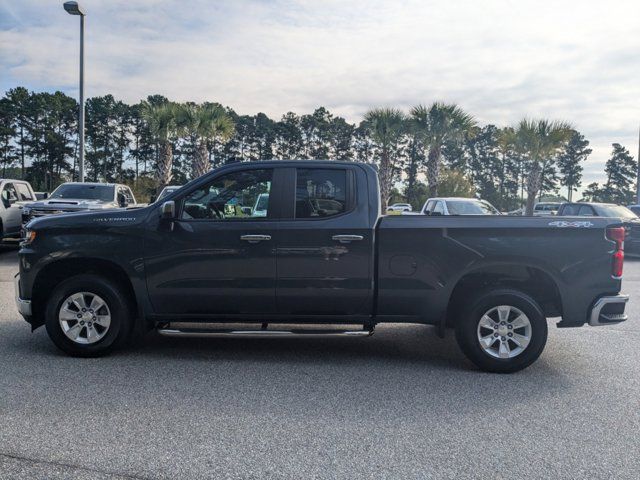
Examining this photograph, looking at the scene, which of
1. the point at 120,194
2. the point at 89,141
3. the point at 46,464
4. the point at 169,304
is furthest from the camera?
the point at 89,141

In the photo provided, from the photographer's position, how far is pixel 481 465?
135 inches

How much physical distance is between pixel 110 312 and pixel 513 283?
4.13m

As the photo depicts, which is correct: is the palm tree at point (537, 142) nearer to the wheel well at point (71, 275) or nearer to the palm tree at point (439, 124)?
the palm tree at point (439, 124)


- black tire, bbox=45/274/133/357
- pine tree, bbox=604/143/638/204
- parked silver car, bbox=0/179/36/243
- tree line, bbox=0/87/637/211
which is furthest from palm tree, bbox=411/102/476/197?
pine tree, bbox=604/143/638/204

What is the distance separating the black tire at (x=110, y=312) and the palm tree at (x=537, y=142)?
83.3 feet

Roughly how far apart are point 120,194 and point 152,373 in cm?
1122

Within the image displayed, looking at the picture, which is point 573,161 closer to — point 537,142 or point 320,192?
point 537,142

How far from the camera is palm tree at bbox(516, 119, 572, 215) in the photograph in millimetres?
28000

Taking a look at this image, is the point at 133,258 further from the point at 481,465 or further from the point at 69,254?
the point at 481,465

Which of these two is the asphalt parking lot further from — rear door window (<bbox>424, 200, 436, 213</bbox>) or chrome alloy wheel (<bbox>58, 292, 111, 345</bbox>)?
rear door window (<bbox>424, 200, 436, 213</bbox>)

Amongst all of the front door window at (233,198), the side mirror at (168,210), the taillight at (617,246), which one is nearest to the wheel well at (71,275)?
the side mirror at (168,210)

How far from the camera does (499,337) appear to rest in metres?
5.34

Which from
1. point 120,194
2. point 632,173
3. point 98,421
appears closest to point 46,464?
point 98,421

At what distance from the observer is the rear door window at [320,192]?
18.0 feet
